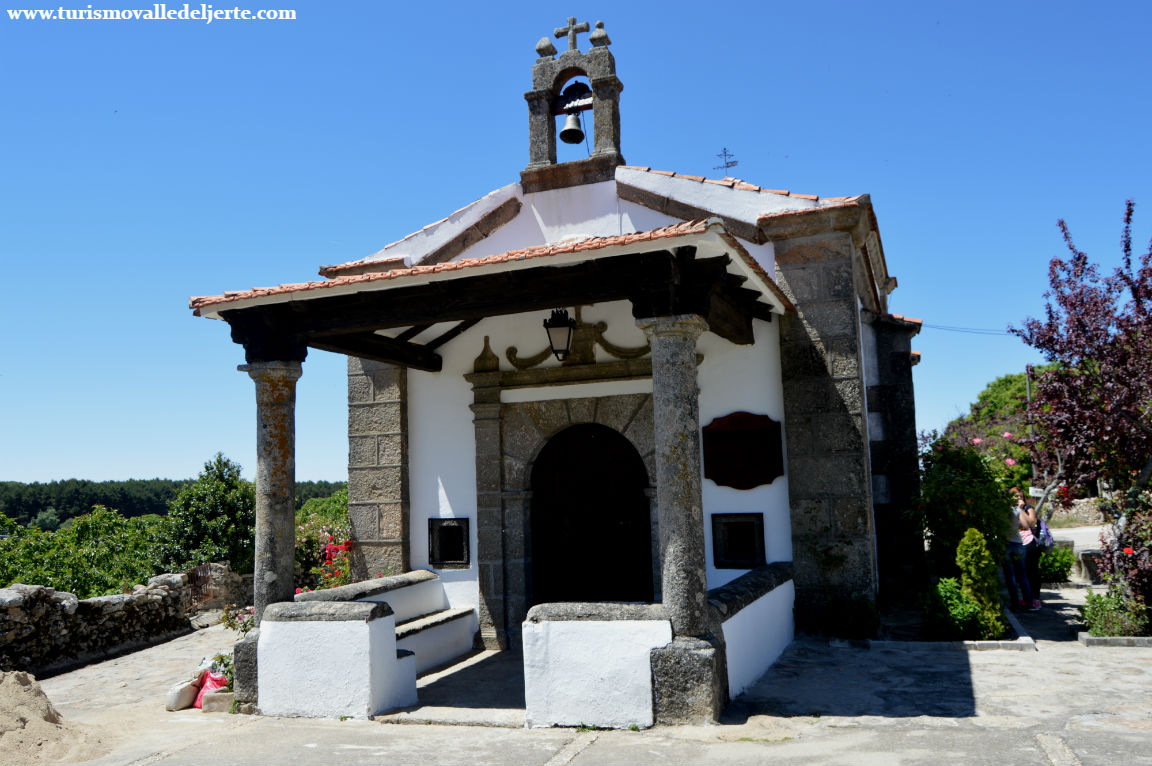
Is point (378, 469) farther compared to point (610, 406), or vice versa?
point (378, 469)

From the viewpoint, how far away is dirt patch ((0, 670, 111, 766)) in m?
4.87

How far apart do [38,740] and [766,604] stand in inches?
190

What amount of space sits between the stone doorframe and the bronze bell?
2239mm

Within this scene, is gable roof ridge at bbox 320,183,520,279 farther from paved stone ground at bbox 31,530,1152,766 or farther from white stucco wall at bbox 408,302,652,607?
paved stone ground at bbox 31,530,1152,766

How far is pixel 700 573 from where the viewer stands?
512 cm

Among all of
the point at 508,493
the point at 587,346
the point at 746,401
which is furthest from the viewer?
the point at 508,493

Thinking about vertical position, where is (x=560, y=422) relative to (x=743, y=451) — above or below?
above

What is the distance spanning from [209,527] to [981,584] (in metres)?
12.3

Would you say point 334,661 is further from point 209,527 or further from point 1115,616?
point 209,527

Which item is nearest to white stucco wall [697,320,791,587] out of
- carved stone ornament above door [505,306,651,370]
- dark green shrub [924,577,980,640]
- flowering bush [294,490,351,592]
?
carved stone ornament above door [505,306,651,370]

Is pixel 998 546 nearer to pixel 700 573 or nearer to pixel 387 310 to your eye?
pixel 700 573

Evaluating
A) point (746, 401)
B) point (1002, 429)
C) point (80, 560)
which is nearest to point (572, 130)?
point (746, 401)

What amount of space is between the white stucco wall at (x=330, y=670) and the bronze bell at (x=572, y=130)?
4.74m

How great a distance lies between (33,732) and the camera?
509 centimetres
